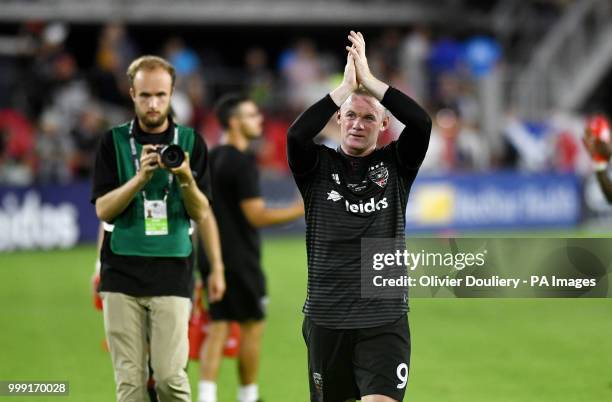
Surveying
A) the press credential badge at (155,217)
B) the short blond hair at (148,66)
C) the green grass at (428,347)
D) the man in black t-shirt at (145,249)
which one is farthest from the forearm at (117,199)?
the green grass at (428,347)

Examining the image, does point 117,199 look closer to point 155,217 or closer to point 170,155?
point 155,217

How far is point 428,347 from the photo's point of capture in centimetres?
1138

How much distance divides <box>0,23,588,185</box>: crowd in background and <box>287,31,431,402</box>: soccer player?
47.2ft

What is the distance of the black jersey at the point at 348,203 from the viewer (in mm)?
5691

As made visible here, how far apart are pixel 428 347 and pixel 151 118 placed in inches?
233

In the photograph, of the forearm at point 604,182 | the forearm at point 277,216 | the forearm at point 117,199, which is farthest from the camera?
the forearm at point 604,182

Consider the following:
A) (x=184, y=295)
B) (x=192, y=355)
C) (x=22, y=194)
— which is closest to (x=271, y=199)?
(x=22, y=194)

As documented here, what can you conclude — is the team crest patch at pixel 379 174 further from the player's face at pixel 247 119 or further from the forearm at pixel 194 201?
the player's face at pixel 247 119

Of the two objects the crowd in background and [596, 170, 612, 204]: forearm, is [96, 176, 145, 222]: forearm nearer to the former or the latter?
[596, 170, 612, 204]: forearm

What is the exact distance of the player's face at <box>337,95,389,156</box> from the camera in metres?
5.73

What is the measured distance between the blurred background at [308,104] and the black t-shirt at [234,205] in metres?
2.29

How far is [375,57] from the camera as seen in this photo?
1085 inches

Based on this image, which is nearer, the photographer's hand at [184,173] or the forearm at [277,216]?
the photographer's hand at [184,173]

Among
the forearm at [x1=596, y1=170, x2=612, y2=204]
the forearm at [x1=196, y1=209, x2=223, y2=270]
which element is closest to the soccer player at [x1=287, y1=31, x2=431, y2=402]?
the forearm at [x1=196, y1=209, x2=223, y2=270]
